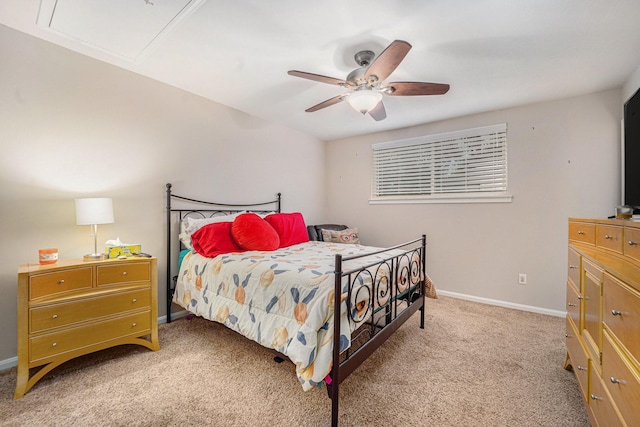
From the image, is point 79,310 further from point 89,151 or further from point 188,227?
point 89,151

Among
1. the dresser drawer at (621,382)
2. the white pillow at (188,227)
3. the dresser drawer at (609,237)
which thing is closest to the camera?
the dresser drawer at (621,382)

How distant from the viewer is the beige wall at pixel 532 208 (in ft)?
9.07

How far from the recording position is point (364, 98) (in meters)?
2.03

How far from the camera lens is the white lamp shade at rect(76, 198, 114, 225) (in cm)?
201

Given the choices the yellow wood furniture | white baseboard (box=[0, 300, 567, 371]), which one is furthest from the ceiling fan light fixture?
white baseboard (box=[0, 300, 567, 371])

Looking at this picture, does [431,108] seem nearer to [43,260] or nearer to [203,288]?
[203,288]

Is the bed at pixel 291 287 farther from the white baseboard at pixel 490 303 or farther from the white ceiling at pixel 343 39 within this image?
the white ceiling at pixel 343 39

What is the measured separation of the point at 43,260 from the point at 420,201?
3949mm

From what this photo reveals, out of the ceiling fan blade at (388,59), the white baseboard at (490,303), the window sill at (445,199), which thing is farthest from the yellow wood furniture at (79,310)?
the window sill at (445,199)

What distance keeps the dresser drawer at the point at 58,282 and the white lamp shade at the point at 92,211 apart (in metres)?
0.37

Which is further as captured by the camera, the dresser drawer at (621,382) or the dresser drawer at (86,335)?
the dresser drawer at (86,335)

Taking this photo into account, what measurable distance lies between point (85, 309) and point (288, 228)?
1889 millimetres

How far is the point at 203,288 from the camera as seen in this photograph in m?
2.32

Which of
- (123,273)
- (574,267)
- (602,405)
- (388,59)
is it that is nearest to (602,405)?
(602,405)
